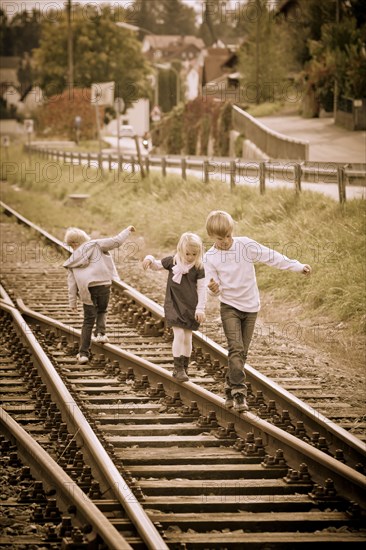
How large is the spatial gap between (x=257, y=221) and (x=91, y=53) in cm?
8341

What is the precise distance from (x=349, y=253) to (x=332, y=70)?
1281 inches

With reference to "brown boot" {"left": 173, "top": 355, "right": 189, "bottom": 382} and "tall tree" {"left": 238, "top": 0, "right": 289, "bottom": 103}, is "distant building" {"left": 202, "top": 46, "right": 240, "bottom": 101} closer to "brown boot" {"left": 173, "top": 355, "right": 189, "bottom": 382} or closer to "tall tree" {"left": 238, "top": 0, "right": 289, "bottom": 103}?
"tall tree" {"left": 238, "top": 0, "right": 289, "bottom": 103}

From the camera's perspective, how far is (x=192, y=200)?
857 inches

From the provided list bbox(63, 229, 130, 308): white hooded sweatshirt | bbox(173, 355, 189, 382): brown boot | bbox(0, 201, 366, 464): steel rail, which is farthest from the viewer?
bbox(63, 229, 130, 308): white hooded sweatshirt

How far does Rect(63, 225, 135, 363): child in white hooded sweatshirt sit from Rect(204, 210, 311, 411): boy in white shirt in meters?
2.10

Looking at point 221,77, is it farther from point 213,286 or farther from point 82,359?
point 213,286

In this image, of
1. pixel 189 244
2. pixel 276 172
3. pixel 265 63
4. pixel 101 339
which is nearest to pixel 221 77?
pixel 265 63

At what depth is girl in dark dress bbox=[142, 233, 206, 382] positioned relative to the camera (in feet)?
27.5

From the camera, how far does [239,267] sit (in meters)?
7.79

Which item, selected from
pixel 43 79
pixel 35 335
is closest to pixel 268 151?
pixel 35 335

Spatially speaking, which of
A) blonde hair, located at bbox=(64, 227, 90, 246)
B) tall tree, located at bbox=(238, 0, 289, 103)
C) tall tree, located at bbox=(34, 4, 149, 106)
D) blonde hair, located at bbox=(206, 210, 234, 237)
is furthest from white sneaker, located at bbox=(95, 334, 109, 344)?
tall tree, located at bbox=(34, 4, 149, 106)

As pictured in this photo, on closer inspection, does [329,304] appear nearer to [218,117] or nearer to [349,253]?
[349,253]

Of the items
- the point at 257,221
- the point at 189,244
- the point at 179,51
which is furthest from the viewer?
the point at 179,51


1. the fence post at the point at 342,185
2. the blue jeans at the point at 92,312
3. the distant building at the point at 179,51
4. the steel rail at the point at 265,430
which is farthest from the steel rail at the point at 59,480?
the distant building at the point at 179,51
